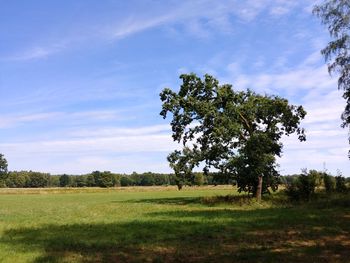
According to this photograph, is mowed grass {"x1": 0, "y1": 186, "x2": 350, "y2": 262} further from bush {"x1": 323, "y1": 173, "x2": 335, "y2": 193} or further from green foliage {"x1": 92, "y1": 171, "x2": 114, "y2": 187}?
green foliage {"x1": 92, "y1": 171, "x2": 114, "y2": 187}

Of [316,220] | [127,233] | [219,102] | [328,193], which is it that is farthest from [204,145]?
[127,233]

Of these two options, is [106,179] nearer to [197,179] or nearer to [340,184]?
[197,179]

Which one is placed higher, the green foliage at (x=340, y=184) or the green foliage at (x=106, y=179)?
the green foliage at (x=106, y=179)

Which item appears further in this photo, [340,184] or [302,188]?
[340,184]

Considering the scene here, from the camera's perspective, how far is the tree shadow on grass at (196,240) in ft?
46.5

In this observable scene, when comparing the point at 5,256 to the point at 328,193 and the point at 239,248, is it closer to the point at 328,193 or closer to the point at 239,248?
the point at 239,248

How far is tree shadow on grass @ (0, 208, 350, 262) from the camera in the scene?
46.5ft

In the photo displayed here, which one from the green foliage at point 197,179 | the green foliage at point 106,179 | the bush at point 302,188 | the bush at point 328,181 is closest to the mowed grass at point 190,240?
the bush at point 302,188

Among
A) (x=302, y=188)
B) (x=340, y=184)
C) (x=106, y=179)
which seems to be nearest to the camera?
(x=302, y=188)

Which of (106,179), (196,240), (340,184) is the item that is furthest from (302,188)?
(106,179)

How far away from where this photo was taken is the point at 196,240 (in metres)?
18.0

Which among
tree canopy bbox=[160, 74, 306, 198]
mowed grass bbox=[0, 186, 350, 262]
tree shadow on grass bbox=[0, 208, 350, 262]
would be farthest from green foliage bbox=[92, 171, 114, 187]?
tree shadow on grass bbox=[0, 208, 350, 262]

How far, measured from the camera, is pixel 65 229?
2259 cm

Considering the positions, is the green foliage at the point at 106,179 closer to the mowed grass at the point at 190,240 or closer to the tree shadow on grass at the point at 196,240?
the mowed grass at the point at 190,240
